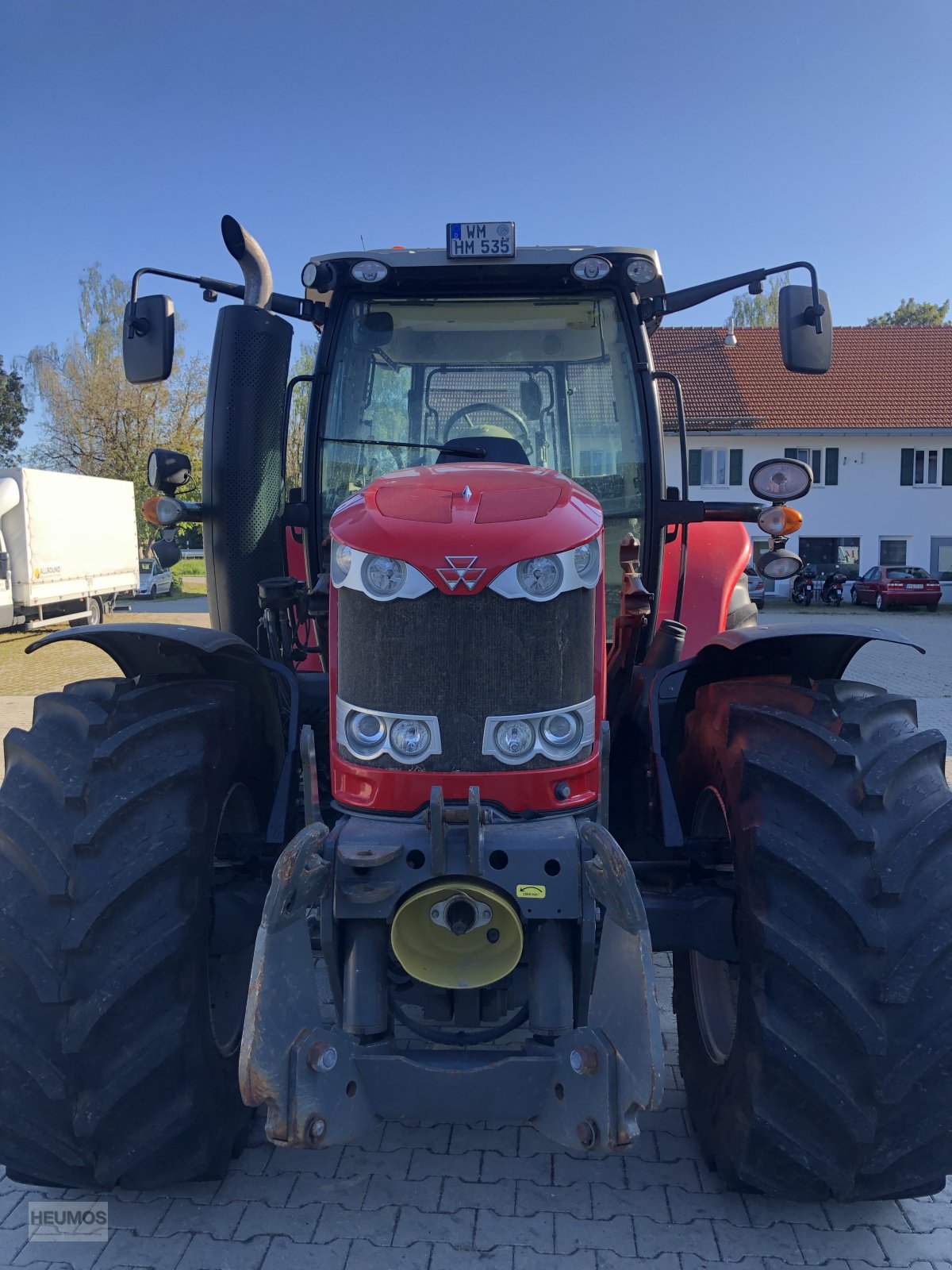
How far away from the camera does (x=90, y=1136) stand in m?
2.46

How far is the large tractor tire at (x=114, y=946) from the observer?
244 centimetres

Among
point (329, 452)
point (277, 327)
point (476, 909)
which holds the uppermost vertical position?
point (277, 327)

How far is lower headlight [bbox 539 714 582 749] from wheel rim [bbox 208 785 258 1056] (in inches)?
38.9

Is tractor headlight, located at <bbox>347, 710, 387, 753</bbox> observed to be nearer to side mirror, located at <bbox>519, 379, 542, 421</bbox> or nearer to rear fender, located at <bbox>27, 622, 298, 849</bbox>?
rear fender, located at <bbox>27, 622, 298, 849</bbox>

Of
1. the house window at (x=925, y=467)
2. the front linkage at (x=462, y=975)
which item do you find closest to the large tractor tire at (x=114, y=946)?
the front linkage at (x=462, y=975)

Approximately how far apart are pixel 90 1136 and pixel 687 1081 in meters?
1.71

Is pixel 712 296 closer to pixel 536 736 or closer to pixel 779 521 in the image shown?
pixel 779 521

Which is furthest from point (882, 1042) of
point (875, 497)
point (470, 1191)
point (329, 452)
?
point (875, 497)

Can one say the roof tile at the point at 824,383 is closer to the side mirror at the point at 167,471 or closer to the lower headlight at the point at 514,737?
the side mirror at the point at 167,471

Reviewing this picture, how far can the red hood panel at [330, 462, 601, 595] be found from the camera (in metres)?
2.51

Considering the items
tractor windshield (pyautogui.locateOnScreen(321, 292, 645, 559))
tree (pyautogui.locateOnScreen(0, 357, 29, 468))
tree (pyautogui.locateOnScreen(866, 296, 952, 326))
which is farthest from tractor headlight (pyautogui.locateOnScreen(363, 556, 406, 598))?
tree (pyautogui.locateOnScreen(866, 296, 952, 326))

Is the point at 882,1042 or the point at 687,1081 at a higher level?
the point at 882,1042

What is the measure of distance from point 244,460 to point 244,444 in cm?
6

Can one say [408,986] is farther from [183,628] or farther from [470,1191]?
[183,628]
